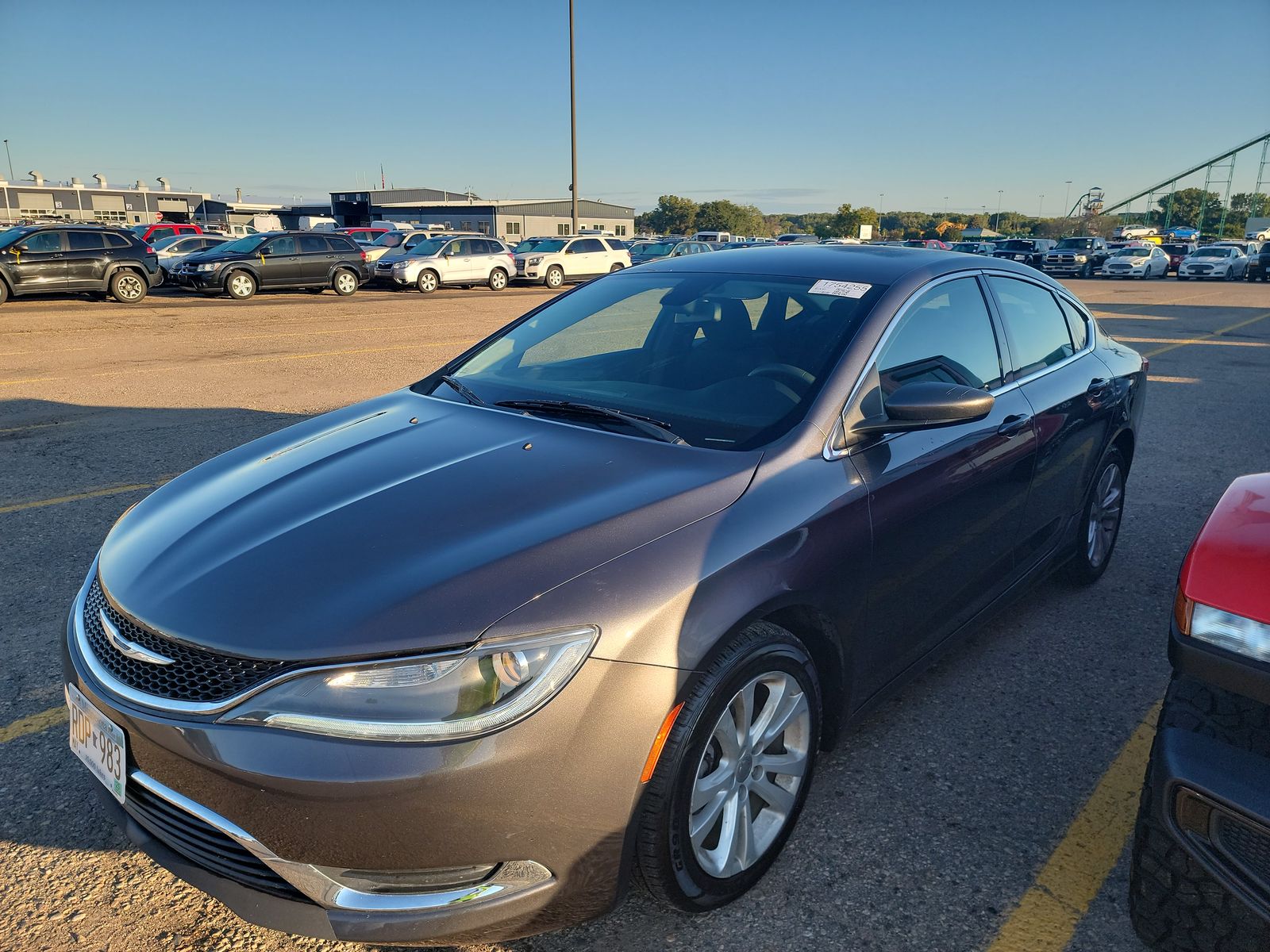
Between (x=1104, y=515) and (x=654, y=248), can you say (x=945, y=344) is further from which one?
(x=654, y=248)

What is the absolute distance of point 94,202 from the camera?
83375mm

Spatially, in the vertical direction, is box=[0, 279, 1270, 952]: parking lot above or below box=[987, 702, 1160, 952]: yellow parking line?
above

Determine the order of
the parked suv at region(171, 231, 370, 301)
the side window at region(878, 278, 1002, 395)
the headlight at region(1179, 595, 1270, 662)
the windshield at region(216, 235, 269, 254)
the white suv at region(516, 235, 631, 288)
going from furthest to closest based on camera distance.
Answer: the white suv at region(516, 235, 631, 288), the windshield at region(216, 235, 269, 254), the parked suv at region(171, 231, 370, 301), the side window at region(878, 278, 1002, 395), the headlight at region(1179, 595, 1270, 662)

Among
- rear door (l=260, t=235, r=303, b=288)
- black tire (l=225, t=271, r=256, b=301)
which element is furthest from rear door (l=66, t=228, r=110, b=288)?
rear door (l=260, t=235, r=303, b=288)

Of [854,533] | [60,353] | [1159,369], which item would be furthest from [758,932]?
[60,353]

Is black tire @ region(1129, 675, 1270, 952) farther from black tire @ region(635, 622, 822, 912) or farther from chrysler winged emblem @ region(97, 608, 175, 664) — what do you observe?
chrysler winged emblem @ region(97, 608, 175, 664)

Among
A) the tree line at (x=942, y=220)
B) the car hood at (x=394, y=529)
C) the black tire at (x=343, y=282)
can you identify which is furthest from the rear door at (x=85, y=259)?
the tree line at (x=942, y=220)

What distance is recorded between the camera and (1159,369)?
38.4 feet

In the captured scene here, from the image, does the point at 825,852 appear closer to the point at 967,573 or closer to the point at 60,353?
the point at 967,573

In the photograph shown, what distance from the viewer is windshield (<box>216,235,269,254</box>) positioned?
2169 centimetres

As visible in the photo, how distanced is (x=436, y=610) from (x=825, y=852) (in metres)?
1.41

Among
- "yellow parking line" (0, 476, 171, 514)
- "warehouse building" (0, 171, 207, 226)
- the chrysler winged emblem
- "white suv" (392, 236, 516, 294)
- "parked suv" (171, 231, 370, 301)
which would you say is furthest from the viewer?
"warehouse building" (0, 171, 207, 226)

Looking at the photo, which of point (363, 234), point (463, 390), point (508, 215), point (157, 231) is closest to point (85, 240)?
point (157, 231)

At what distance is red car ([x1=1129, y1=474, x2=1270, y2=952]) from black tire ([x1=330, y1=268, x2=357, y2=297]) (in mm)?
23393
